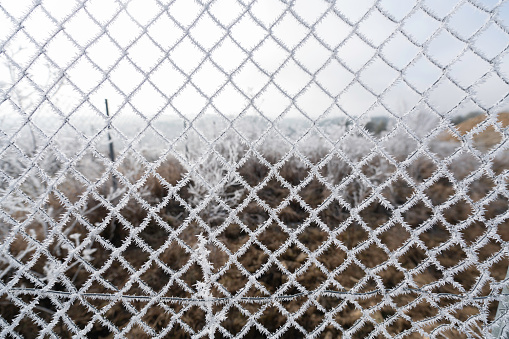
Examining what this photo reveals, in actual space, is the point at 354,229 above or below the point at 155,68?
above

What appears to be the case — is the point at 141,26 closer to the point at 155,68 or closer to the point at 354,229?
the point at 155,68

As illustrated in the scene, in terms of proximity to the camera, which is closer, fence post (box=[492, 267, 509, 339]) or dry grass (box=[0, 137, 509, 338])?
fence post (box=[492, 267, 509, 339])

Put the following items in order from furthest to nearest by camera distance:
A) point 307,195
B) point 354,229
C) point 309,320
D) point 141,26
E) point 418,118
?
point 418,118, point 307,195, point 354,229, point 309,320, point 141,26

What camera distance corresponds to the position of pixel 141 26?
0.96 meters

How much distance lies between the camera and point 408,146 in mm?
3875

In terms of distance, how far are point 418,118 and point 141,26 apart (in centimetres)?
386

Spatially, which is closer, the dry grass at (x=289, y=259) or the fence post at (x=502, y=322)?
the fence post at (x=502, y=322)

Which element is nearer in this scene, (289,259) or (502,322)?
(502,322)

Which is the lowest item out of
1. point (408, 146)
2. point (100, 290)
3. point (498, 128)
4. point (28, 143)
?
point (100, 290)

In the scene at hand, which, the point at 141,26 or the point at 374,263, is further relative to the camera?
the point at 374,263

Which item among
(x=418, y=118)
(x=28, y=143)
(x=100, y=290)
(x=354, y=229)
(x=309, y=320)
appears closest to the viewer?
(x=309, y=320)

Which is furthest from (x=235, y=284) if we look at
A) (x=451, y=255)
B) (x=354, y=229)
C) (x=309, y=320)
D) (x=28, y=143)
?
(x=28, y=143)

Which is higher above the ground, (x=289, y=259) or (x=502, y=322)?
(x=502, y=322)

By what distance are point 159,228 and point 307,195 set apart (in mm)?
1673
